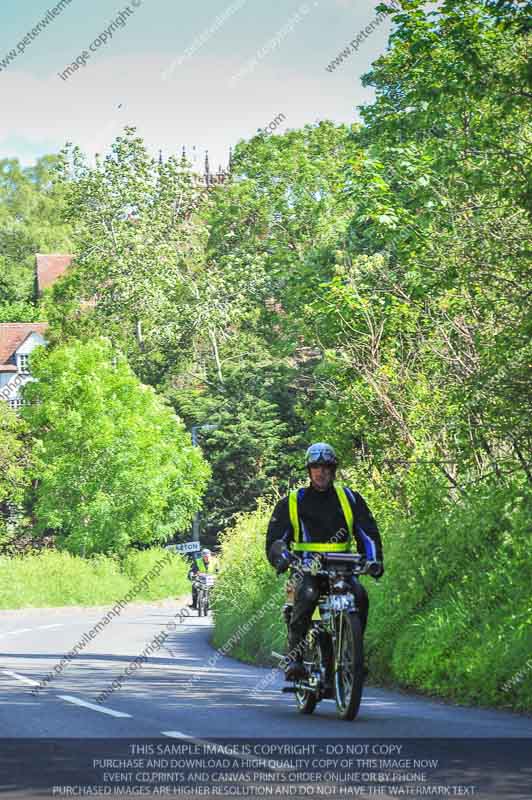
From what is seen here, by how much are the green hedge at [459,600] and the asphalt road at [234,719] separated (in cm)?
→ 39

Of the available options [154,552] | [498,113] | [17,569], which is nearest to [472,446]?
[498,113]

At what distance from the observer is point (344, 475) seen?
24.3m

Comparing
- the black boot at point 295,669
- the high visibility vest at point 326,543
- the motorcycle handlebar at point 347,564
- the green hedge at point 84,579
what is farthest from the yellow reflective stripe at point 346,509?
the green hedge at point 84,579

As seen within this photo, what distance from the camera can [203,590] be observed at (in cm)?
4541

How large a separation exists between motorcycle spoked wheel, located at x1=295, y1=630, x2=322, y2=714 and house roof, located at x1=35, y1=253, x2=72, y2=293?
87.0 meters

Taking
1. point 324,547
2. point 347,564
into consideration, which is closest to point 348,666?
point 347,564

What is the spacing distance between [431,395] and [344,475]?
3.76 m

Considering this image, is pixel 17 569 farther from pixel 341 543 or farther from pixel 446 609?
pixel 341 543

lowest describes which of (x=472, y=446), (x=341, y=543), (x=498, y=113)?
(x=341, y=543)

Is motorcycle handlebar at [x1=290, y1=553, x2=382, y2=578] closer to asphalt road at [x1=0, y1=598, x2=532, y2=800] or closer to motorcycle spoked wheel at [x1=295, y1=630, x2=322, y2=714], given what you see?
motorcycle spoked wheel at [x1=295, y1=630, x2=322, y2=714]

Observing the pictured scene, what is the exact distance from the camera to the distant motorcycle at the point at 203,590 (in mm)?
44938

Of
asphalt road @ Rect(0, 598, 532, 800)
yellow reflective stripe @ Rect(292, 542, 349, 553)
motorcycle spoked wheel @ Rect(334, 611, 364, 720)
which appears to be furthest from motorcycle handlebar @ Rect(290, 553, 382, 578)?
asphalt road @ Rect(0, 598, 532, 800)

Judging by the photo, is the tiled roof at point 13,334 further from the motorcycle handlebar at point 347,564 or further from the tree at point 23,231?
the motorcycle handlebar at point 347,564

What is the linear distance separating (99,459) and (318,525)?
5236cm
